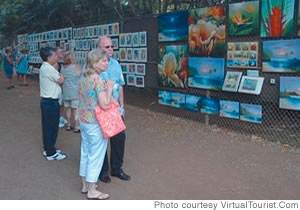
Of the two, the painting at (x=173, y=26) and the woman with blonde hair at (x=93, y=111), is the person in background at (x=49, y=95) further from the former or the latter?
the painting at (x=173, y=26)

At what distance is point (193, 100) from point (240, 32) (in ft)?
6.05

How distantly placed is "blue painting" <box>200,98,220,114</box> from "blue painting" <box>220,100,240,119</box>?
0.13 metres

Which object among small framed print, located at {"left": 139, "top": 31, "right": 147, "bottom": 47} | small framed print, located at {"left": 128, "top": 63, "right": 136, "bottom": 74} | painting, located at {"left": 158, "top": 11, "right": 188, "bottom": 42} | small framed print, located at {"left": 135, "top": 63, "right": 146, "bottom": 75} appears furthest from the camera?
small framed print, located at {"left": 128, "top": 63, "right": 136, "bottom": 74}

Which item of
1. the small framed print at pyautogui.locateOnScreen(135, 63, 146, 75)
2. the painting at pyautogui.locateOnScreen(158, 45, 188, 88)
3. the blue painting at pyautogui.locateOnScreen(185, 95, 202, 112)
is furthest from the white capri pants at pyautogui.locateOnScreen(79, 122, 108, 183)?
the small framed print at pyautogui.locateOnScreen(135, 63, 146, 75)

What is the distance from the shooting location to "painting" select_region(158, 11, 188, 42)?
8048mm

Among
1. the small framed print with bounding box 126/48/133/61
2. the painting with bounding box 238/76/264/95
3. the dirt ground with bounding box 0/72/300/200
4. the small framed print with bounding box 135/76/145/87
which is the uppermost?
the small framed print with bounding box 126/48/133/61

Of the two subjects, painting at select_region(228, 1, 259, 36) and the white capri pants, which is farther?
painting at select_region(228, 1, 259, 36)

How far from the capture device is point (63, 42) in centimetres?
1395

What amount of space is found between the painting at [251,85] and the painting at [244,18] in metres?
0.81

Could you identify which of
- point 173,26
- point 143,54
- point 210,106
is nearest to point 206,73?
point 210,106

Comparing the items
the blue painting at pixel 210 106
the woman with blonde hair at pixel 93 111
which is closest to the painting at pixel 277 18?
the blue painting at pixel 210 106

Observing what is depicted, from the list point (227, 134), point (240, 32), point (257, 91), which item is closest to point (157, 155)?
point (227, 134)

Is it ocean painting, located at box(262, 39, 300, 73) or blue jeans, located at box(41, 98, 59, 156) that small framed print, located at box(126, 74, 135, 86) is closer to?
ocean painting, located at box(262, 39, 300, 73)

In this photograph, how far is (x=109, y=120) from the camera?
4039 mm
